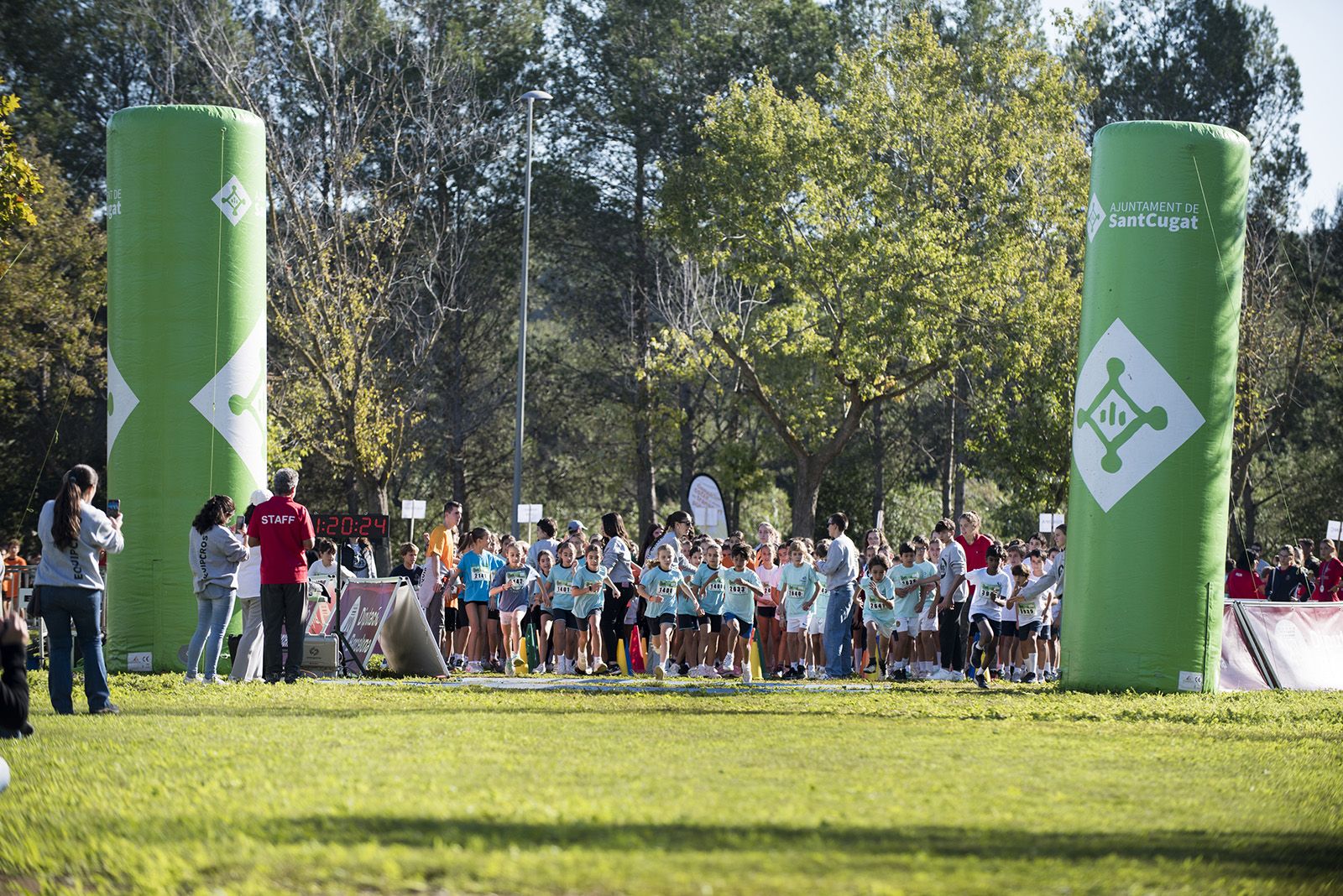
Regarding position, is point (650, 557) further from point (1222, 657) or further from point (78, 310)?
point (78, 310)

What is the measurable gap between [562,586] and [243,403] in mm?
4338

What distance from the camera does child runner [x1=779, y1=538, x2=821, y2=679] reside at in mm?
20141

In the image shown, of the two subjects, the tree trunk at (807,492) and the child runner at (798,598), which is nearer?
the child runner at (798,598)

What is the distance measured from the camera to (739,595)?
19641mm

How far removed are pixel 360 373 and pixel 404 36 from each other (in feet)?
41.3

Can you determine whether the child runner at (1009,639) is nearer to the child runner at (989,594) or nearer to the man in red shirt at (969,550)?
the child runner at (989,594)

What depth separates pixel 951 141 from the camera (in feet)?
119

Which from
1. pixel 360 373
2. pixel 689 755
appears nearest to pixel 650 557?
pixel 689 755

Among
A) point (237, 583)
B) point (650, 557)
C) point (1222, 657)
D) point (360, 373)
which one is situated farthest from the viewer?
point (360, 373)

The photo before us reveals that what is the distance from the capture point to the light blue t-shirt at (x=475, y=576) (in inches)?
799

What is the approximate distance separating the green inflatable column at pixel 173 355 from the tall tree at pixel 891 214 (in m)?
19.3

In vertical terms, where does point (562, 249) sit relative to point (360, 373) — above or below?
above

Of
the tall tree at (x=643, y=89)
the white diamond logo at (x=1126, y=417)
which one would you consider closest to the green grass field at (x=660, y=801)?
the white diamond logo at (x=1126, y=417)

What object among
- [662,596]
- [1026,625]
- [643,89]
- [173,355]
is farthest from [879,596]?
[643,89]
